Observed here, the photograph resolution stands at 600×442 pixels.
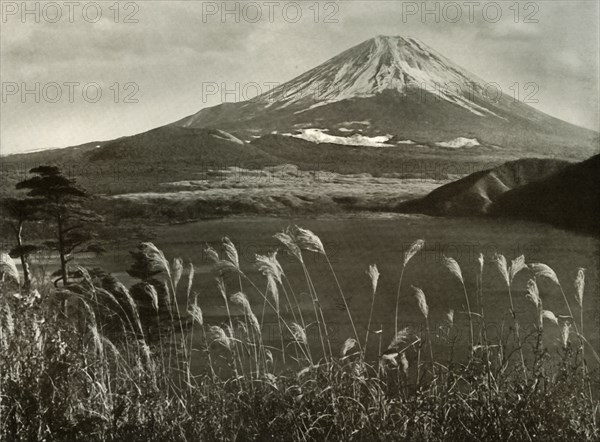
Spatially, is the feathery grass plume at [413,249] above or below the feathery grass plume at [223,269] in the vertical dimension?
above

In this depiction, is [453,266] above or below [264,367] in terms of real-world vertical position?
above

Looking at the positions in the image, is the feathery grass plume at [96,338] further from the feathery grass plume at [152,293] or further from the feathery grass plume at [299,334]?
the feathery grass plume at [299,334]

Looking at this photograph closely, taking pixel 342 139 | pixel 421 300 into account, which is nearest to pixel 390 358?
pixel 421 300

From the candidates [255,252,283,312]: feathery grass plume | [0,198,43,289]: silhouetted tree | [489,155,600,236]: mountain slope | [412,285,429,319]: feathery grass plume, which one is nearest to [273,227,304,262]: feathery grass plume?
[255,252,283,312]: feathery grass plume

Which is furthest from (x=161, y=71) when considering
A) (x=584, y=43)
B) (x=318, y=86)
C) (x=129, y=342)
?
(x=584, y=43)

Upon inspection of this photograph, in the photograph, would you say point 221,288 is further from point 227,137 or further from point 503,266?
point 503,266

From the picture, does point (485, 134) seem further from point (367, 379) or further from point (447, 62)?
point (367, 379)

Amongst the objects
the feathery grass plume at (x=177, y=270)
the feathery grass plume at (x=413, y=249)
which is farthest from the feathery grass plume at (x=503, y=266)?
the feathery grass plume at (x=177, y=270)
